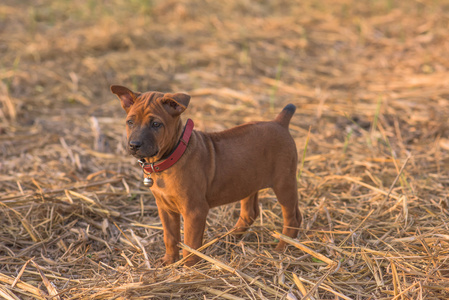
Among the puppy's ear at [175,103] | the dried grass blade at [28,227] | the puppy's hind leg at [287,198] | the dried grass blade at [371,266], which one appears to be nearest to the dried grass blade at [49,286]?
the dried grass blade at [28,227]

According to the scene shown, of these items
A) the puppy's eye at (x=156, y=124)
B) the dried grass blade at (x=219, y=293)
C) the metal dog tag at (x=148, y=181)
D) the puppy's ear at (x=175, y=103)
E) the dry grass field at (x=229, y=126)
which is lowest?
the dry grass field at (x=229, y=126)

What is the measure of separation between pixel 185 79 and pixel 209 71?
0.61m

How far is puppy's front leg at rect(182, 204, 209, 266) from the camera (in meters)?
3.92

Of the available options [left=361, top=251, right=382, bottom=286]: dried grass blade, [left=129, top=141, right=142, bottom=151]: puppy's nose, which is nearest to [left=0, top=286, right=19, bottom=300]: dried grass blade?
[left=129, top=141, right=142, bottom=151]: puppy's nose

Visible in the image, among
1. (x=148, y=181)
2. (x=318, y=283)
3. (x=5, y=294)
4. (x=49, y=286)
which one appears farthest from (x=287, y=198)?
(x=5, y=294)

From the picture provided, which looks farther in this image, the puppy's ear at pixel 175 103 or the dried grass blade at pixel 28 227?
the dried grass blade at pixel 28 227

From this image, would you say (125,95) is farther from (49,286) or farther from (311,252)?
(311,252)

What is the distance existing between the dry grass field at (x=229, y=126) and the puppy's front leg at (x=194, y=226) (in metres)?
0.10

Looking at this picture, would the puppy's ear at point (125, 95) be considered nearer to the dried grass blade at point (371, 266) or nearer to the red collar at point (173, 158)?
the red collar at point (173, 158)

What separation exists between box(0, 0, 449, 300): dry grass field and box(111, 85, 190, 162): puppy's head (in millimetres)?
912

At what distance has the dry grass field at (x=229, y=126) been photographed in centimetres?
390

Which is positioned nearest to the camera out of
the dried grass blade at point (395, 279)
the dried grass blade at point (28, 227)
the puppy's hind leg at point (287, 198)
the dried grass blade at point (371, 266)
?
the dried grass blade at point (395, 279)

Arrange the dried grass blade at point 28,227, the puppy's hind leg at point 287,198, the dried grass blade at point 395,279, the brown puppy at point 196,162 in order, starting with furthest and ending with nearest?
the dried grass blade at point 28,227 < the puppy's hind leg at point 287,198 < the brown puppy at point 196,162 < the dried grass blade at point 395,279

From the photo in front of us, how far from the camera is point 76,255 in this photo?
4480 mm
